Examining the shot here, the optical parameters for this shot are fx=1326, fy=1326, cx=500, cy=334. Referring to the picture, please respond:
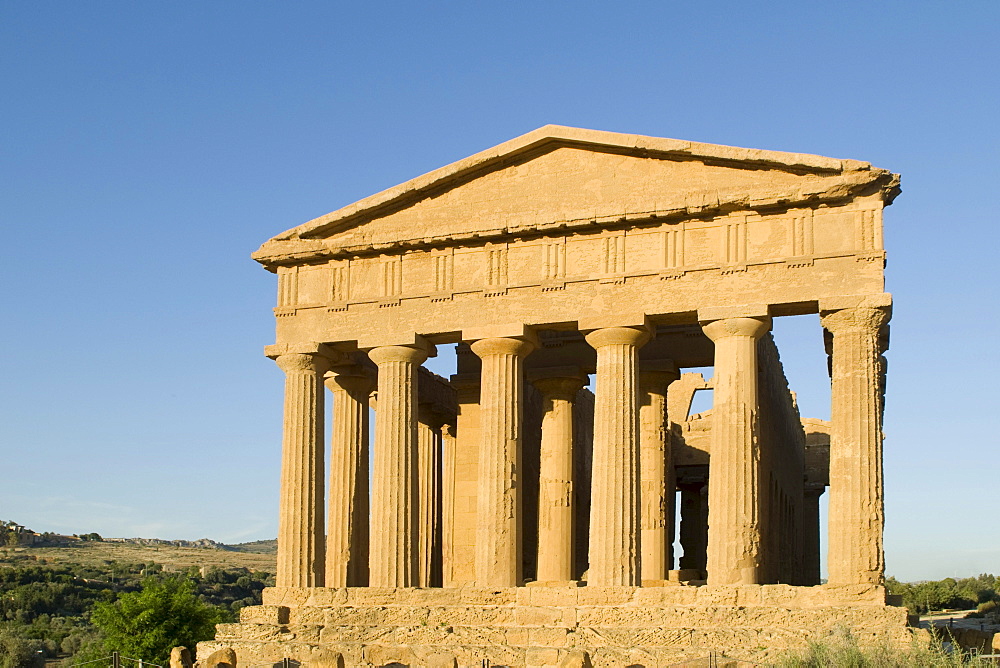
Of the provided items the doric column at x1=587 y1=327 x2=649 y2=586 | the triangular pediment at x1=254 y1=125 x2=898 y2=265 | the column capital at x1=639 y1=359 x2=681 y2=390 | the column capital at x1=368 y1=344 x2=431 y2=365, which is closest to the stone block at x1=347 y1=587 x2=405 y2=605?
the doric column at x1=587 y1=327 x2=649 y2=586

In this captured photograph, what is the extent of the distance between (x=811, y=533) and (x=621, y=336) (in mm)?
22960

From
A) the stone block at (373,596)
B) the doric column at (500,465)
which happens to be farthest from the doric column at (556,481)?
the stone block at (373,596)

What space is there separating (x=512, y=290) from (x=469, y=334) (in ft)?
4.10

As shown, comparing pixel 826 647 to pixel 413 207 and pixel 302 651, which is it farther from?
pixel 413 207

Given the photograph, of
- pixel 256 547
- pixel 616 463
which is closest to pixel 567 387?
pixel 616 463

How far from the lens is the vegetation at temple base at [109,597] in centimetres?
3891

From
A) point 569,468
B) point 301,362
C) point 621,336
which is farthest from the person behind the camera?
point 569,468

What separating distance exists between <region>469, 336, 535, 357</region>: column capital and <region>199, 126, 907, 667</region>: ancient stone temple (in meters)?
0.04

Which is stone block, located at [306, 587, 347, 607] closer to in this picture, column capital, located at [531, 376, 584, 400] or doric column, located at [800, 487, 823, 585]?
column capital, located at [531, 376, 584, 400]

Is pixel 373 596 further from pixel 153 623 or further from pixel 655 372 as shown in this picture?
pixel 153 623

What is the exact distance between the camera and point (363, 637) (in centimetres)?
2464

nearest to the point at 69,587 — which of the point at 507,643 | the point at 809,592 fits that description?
the point at 507,643

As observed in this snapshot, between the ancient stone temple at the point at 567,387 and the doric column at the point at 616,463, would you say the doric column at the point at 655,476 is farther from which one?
the doric column at the point at 616,463

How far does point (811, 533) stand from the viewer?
45688mm
